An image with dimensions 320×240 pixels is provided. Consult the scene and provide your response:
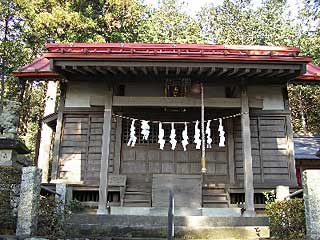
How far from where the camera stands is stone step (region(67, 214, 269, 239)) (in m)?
7.81

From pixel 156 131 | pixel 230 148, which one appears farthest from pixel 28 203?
pixel 230 148

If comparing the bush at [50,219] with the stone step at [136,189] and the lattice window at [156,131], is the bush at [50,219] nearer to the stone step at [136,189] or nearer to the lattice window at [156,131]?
the stone step at [136,189]

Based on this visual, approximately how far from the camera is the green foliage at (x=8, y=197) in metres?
7.04

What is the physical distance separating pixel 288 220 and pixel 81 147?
22.8ft

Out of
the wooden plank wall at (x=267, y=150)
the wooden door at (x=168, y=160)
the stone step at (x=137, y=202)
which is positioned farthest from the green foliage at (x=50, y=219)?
the wooden plank wall at (x=267, y=150)

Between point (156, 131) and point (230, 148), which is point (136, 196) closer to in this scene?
point (156, 131)

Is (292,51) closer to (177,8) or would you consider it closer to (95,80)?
(95,80)

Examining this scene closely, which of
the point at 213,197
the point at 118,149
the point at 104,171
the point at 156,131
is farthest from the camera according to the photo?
the point at 156,131

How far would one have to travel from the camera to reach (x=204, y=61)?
9.67 meters

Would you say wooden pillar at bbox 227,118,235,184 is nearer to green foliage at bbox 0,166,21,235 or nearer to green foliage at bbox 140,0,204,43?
green foliage at bbox 0,166,21,235

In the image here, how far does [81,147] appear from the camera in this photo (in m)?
11.7

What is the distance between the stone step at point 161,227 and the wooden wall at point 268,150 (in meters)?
2.61

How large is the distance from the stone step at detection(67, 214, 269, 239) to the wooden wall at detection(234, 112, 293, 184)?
2.61 m

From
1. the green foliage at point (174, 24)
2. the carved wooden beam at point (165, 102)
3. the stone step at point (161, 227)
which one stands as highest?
the green foliage at point (174, 24)
